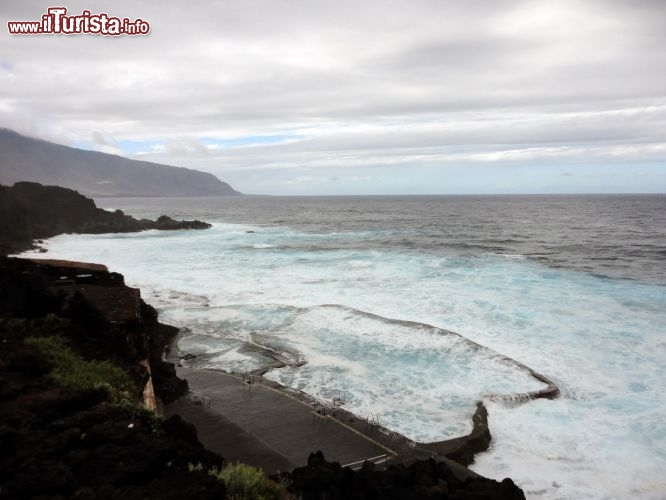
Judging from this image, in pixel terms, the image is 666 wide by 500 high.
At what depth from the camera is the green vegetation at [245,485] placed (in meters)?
6.07

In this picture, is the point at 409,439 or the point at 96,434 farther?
the point at 409,439

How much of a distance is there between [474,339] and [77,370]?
558 inches

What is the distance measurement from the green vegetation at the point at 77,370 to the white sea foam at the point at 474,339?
20.7ft

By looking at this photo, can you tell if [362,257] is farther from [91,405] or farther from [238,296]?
[91,405]

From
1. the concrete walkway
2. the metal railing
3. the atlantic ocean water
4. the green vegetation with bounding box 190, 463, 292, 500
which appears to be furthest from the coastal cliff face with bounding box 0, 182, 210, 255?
the green vegetation with bounding box 190, 463, 292, 500

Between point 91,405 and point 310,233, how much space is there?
187 feet

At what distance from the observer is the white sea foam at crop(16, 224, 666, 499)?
11.1 meters

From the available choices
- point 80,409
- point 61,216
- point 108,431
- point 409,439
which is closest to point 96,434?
point 108,431

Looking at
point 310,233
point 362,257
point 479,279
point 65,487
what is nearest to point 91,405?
point 65,487

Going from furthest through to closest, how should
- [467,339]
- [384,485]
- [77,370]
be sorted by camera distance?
[467,339] → [77,370] → [384,485]

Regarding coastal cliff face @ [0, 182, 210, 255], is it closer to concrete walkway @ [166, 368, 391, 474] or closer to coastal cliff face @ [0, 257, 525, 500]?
coastal cliff face @ [0, 257, 525, 500]

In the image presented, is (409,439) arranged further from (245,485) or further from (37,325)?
(37,325)

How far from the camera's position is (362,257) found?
132ft

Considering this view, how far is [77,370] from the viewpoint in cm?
895
